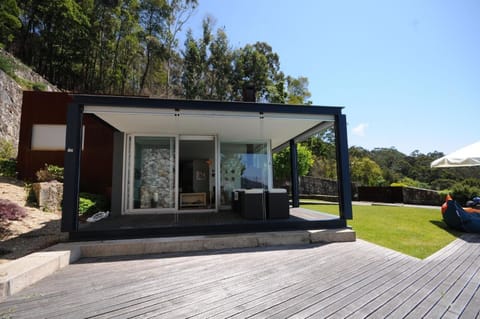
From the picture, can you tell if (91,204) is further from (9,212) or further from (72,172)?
(72,172)

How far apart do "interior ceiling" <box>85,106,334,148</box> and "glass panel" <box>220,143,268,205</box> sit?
34 centimetres

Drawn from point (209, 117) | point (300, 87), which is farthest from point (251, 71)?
point (209, 117)

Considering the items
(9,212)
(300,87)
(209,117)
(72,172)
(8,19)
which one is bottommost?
(9,212)

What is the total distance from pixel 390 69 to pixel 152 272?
9917mm

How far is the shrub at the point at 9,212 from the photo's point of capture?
4680mm

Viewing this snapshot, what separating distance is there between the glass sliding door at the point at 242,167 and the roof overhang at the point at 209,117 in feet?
1.96

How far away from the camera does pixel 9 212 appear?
483 centimetres

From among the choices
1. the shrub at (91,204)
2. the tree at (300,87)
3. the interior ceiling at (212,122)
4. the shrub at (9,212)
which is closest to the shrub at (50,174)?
the shrub at (91,204)

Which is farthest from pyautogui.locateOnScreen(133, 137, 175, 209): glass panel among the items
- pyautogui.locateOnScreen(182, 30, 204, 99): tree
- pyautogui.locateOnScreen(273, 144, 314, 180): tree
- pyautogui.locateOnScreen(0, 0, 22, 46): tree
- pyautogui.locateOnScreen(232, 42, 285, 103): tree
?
pyautogui.locateOnScreen(232, 42, 285, 103): tree

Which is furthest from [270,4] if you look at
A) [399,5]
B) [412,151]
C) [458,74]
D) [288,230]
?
[412,151]

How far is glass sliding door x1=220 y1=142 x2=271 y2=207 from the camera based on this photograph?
6.97 m

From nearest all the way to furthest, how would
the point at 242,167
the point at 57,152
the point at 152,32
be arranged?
the point at 242,167 < the point at 57,152 < the point at 152,32

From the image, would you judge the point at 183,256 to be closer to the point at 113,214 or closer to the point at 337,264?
the point at 337,264

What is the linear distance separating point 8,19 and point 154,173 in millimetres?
13768
